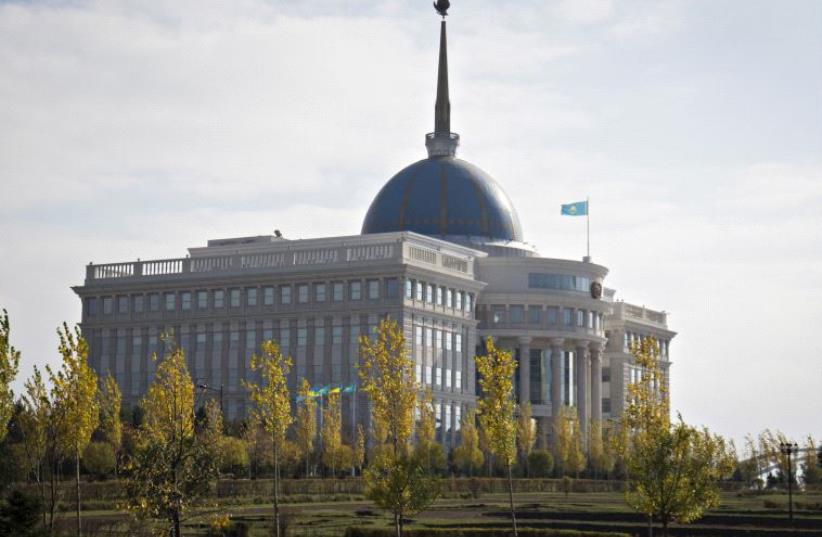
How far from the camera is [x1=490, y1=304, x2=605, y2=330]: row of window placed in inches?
6417

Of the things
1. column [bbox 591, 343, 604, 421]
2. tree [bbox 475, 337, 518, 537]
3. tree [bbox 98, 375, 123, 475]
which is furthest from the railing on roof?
tree [bbox 475, 337, 518, 537]

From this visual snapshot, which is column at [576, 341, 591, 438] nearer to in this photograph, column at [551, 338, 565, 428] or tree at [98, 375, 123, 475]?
column at [551, 338, 565, 428]

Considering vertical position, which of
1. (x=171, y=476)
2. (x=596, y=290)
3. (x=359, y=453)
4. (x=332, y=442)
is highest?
(x=596, y=290)

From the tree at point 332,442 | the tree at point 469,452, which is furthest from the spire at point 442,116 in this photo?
the tree at point 332,442

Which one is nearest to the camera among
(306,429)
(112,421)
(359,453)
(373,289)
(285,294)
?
(112,421)

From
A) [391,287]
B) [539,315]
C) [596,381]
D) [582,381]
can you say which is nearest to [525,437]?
[391,287]

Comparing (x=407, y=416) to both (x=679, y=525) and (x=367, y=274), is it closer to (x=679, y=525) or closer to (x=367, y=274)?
(x=679, y=525)

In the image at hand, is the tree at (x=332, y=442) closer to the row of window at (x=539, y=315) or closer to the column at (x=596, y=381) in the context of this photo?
the row of window at (x=539, y=315)

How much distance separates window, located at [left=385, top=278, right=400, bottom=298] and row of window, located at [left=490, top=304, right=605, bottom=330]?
1841cm

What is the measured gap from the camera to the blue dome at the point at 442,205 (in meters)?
168

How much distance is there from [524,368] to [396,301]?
21788 millimetres

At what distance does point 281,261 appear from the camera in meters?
155

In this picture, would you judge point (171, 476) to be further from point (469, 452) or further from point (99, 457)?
point (469, 452)

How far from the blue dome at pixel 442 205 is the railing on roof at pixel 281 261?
10332 millimetres
